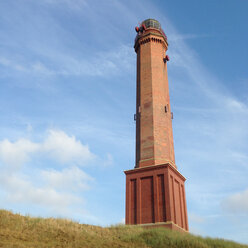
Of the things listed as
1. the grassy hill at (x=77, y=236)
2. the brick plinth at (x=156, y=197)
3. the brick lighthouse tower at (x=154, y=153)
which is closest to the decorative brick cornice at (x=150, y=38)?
the brick lighthouse tower at (x=154, y=153)

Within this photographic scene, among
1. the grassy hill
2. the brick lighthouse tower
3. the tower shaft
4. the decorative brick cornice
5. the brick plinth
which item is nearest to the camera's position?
the grassy hill

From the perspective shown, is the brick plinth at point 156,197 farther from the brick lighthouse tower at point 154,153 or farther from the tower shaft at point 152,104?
Answer: the tower shaft at point 152,104

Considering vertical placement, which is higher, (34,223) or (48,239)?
(34,223)

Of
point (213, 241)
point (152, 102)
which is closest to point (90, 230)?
point (213, 241)

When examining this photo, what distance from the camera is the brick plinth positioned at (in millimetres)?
21391

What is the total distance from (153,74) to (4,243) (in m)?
19.7

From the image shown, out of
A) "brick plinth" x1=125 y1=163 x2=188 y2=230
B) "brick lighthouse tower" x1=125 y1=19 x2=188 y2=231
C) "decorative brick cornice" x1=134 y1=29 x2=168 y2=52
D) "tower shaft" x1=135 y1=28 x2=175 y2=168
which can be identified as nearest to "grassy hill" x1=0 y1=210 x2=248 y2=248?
"brick plinth" x1=125 y1=163 x2=188 y2=230

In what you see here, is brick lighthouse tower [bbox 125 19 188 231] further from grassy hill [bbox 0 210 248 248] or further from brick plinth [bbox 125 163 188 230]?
grassy hill [bbox 0 210 248 248]

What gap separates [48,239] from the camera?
14438mm

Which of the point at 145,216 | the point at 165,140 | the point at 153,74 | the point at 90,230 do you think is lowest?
the point at 90,230

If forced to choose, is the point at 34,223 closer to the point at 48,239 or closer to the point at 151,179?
the point at 48,239

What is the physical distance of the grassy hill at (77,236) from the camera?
14008mm

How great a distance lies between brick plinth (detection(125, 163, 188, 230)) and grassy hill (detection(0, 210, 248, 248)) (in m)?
2.95

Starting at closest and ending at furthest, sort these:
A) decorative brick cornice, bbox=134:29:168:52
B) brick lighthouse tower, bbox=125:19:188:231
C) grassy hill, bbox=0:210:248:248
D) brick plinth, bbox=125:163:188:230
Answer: grassy hill, bbox=0:210:248:248, brick plinth, bbox=125:163:188:230, brick lighthouse tower, bbox=125:19:188:231, decorative brick cornice, bbox=134:29:168:52
